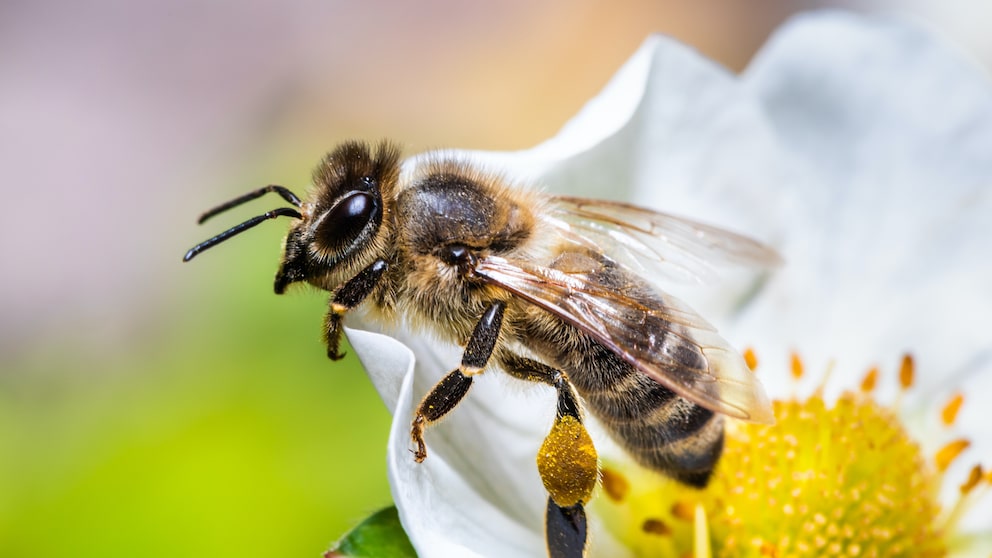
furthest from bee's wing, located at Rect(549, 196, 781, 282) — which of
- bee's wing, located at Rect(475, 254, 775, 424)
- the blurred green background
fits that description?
the blurred green background

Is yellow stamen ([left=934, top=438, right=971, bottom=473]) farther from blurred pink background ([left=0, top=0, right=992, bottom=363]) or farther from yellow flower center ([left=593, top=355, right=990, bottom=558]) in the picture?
blurred pink background ([left=0, top=0, right=992, bottom=363])

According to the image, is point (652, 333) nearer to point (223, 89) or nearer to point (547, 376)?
point (547, 376)

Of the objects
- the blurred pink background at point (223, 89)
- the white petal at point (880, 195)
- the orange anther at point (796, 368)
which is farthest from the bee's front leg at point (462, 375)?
the blurred pink background at point (223, 89)

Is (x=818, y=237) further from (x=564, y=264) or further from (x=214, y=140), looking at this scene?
(x=214, y=140)

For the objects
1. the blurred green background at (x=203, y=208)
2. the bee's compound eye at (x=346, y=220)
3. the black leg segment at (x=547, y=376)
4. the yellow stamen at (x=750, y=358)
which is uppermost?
the bee's compound eye at (x=346, y=220)

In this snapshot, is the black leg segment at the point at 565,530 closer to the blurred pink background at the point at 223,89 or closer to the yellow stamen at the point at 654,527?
the yellow stamen at the point at 654,527

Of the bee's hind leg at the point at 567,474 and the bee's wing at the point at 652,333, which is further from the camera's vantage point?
the bee's hind leg at the point at 567,474

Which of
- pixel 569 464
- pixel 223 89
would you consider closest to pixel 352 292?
pixel 569 464
